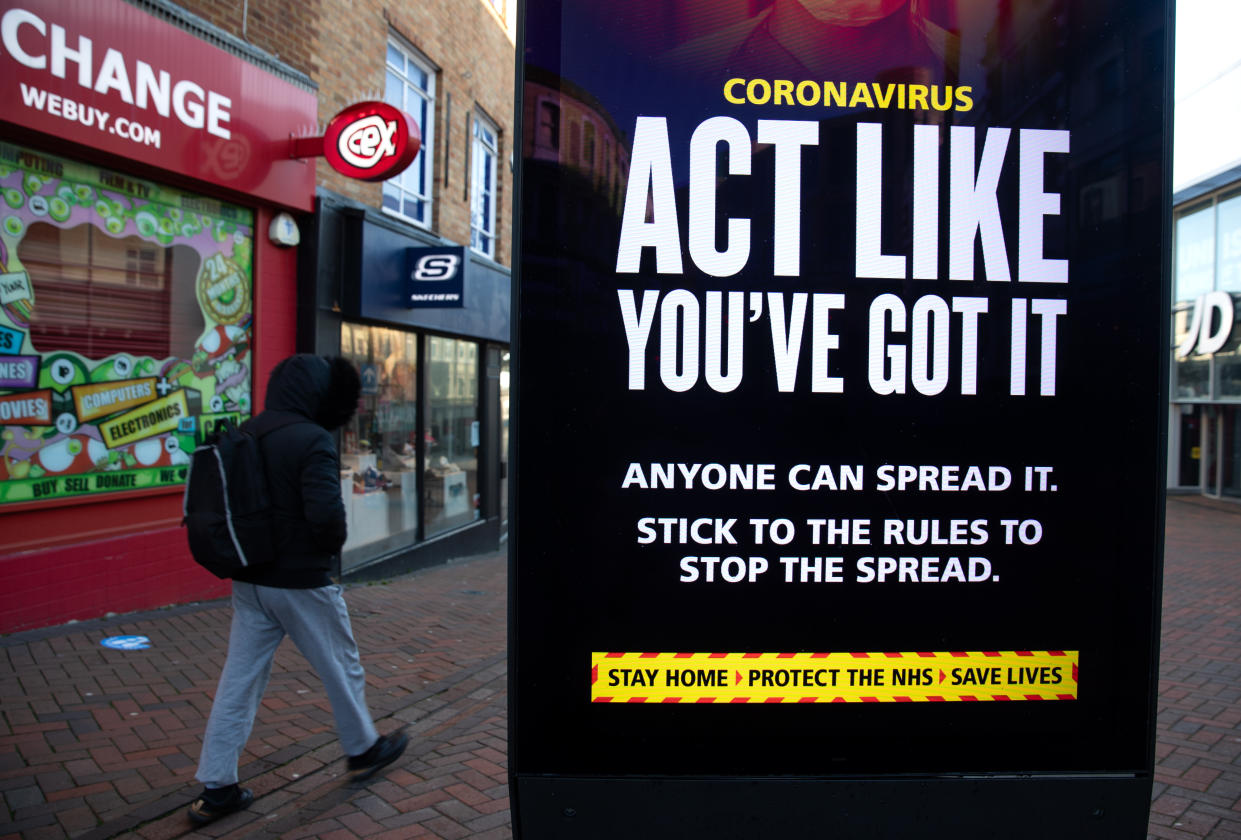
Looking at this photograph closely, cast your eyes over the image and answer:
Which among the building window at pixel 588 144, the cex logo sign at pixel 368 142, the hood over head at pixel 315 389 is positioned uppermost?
the cex logo sign at pixel 368 142

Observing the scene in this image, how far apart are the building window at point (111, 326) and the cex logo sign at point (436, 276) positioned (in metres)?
2.15

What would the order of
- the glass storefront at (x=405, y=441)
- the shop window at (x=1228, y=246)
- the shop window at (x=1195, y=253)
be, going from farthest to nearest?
the shop window at (x=1195, y=253)
the shop window at (x=1228, y=246)
the glass storefront at (x=405, y=441)

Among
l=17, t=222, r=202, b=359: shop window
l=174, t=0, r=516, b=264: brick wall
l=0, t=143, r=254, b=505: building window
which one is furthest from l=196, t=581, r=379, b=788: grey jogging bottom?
l=174, t=0, r=516, b=264: brick wall

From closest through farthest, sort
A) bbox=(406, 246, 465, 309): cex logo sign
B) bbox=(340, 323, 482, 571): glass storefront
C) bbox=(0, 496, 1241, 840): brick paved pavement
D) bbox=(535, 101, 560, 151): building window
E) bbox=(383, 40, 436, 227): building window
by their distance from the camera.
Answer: bbox=(535, 101, 560, 151): building window → bbox=(0, 496, 1241, 840): brick paved pavement → bbox=(340, 323, 482, 571): glass storefront → bbox=(406, 246, 465, 309): cex logo sign → bbox=(383, 40, 436, 227): building window

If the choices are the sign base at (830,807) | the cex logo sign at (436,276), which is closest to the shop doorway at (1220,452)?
the cex logo sign at (436,276)

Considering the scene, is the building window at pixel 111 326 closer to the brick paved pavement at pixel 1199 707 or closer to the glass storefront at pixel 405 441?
the glass storefront at pixel 405 441

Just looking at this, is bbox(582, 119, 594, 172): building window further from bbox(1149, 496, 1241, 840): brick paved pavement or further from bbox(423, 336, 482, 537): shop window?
bbox(423, 336, 482, 537): shop window

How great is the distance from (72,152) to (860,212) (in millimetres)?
6425

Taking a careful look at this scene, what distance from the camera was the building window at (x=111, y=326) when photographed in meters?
6.08

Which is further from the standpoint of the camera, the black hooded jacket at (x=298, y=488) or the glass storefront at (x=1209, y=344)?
the glass storefront at (x=1209, y=344)

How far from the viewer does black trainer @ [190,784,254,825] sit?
11.7 ft

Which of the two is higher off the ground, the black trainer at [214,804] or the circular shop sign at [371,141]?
the circular shop sign at [371,141]

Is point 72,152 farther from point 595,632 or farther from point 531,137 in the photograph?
point 595,632

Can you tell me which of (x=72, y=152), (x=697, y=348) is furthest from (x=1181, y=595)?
(x=72, y=152)
